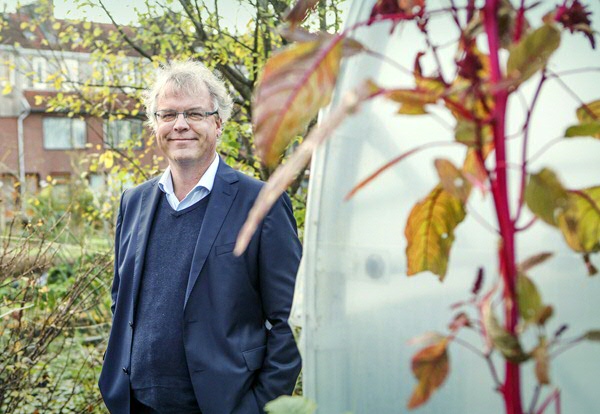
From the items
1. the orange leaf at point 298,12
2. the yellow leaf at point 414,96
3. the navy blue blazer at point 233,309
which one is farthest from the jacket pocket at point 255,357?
the yellow leaf at point 414,96

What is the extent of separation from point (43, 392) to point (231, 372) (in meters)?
2.42

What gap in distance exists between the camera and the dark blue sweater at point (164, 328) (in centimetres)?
253

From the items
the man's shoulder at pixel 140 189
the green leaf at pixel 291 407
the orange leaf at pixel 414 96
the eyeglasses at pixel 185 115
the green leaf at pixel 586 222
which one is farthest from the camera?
the man's shoulder at pixel 140 189

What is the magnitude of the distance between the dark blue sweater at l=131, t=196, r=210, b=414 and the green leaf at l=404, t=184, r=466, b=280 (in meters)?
1.63

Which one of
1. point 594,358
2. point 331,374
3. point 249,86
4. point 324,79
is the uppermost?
point 249,86

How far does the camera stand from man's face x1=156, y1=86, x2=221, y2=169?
8.95ft

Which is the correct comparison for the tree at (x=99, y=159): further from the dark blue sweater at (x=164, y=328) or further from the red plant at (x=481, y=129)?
the red plant at (x=481, y=129)

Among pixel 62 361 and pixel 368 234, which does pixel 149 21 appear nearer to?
pixel 62 361

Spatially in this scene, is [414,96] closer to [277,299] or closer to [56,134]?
[277,299]

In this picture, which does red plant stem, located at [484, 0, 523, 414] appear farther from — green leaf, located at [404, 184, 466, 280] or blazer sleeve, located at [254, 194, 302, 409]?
blazer sleeve, located at [254, 194, 302, 409]

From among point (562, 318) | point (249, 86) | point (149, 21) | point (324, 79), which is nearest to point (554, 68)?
point (562, 318)

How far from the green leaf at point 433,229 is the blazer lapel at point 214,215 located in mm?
1562

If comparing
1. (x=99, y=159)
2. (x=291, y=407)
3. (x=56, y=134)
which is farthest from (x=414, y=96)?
(x=56, y=134)

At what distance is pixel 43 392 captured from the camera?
4473 mm
